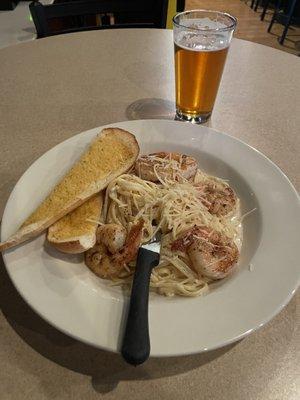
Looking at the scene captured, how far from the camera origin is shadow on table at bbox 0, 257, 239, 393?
0.74 meters

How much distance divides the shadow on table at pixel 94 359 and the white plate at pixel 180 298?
0.32 ft

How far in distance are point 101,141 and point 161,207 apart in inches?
12.5

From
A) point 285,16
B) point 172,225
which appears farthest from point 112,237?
point 285,16

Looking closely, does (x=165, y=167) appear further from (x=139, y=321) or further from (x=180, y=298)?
(x=139, y=321)

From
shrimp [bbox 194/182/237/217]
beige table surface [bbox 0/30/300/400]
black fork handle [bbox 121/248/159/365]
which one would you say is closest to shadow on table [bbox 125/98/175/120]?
beige table surface [bbox 0/30/300/400]

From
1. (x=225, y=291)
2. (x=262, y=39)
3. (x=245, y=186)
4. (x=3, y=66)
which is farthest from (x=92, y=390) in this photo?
(x=262, y=39)

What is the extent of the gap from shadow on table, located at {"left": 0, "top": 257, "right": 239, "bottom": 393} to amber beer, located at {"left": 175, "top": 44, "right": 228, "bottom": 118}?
89 centimetres

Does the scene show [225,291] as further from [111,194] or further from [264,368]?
[111,194]

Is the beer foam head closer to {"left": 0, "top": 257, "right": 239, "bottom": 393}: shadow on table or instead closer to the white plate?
the white plate

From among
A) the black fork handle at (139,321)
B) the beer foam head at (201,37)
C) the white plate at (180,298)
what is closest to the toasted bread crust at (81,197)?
the white plate at (180,298)

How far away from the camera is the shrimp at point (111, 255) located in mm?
860

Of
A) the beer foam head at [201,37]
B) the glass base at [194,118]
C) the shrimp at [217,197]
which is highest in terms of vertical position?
the beer foam head at [201,37]

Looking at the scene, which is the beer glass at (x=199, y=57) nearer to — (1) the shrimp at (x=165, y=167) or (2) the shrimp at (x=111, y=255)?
(1) the shrimp at (x=165, y=167)

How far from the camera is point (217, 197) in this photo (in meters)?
1.04
